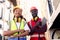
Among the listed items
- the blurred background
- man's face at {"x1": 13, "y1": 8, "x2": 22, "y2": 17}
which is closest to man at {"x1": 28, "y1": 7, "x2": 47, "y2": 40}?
the blurred background

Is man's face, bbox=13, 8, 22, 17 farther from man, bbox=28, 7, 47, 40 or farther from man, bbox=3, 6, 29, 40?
man, bbox=28, 7, 47, 40

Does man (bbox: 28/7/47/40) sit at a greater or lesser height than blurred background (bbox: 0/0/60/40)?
lesser

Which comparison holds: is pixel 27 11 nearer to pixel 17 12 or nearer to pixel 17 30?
pixel 17 12

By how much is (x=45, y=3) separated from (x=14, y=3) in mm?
361

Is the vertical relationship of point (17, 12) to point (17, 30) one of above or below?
above

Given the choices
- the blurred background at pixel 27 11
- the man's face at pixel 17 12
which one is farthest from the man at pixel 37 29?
the man's face at pixel 17 12

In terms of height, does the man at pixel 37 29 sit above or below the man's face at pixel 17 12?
Answer: below

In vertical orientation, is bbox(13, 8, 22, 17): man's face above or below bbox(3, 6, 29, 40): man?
above

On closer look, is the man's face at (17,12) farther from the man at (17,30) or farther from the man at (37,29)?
the man at (37,29)

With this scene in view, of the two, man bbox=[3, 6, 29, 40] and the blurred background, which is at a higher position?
the blurred background

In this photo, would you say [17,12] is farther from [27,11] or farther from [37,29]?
[37,29]

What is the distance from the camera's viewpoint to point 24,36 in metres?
2.22

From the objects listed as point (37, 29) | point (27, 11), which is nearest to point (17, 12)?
point (27, 11)

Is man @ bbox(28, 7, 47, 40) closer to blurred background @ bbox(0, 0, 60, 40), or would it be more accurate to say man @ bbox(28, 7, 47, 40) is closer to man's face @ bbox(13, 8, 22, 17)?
blurred background @ bbox(0, 0, 60, 40)
